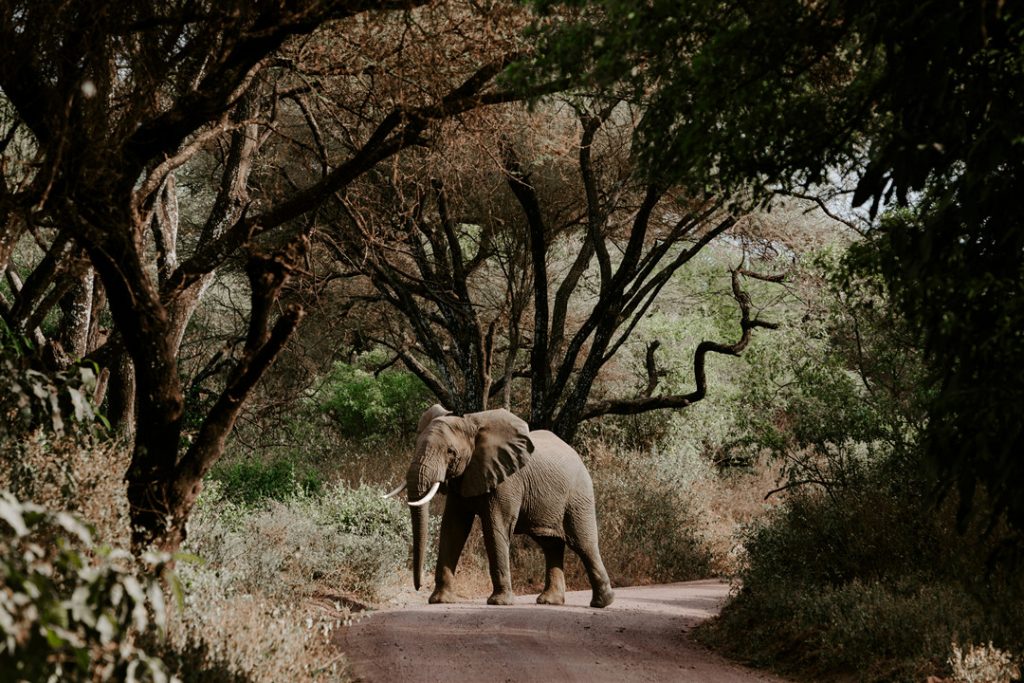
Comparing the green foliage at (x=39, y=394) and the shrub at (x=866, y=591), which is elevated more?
the green foliage at (x=39, y=394)

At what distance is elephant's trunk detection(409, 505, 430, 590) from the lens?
13977 mm

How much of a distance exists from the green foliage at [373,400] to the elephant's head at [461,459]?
13588mm

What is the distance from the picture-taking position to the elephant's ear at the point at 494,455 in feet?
46.3

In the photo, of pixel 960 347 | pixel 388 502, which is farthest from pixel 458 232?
pixel 960 347

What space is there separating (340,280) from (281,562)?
463 inches

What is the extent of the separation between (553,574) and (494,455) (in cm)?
191

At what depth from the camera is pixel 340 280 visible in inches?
951

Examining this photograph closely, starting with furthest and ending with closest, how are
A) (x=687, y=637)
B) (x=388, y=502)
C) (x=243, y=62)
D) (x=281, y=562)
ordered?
(x=388, y=502) < (x=281, y=562) < (x=687, y=637) < (x=243, y=62)

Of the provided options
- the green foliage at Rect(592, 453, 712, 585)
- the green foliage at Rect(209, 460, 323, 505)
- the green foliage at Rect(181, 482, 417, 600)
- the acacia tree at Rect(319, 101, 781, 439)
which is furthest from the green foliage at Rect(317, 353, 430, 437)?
the green foliage at Rect(181, 482, 417, 600)

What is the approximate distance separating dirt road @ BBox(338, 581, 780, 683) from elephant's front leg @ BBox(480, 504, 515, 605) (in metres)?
0.47

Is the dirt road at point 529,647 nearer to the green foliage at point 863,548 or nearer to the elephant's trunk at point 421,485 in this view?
the green foliage at point 863,548

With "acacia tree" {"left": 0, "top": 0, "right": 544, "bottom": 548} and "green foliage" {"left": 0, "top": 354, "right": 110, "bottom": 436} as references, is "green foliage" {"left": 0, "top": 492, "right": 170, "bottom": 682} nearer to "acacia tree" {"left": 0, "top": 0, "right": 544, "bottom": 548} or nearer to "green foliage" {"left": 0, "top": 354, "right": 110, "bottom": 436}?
"green foliage" {"left": 0, "top": 354, "right": 110, "bottom": 436}

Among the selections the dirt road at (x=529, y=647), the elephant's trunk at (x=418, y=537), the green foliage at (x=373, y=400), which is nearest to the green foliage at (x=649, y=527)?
the dirt road at (x=529, y=647)

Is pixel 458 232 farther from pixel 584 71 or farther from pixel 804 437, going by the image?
pixel 584 71
